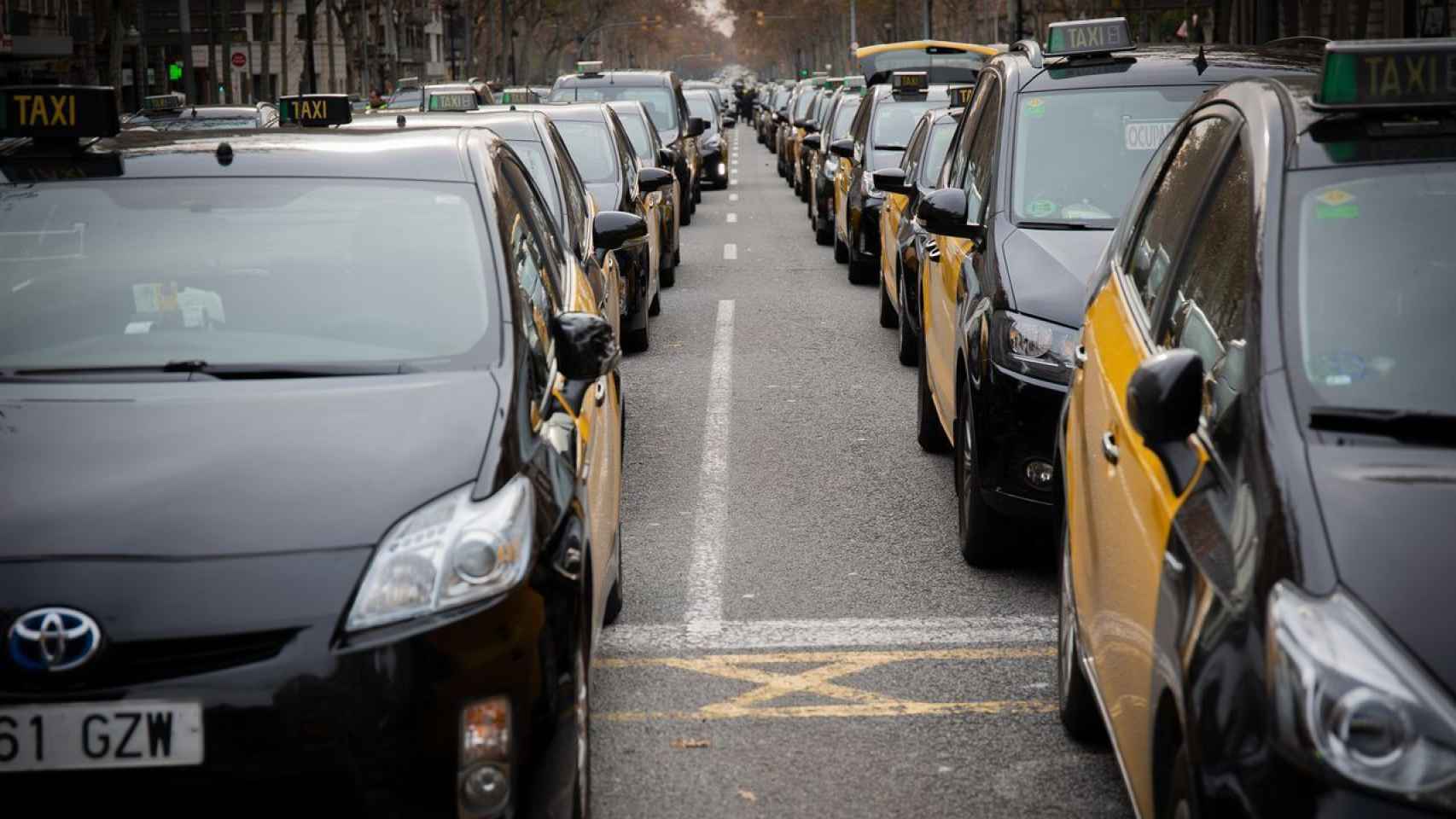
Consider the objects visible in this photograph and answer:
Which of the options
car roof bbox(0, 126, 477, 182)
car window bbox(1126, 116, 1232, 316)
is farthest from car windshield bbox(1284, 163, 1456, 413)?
car roof bbox(0, 126, 477, 182)

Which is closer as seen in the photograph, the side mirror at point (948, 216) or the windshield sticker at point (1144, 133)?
the side mirror at point (948, 216)

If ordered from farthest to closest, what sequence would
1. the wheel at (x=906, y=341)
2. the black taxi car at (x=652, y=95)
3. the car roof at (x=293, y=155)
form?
the black taxi car at (x=652, y=95)
the wheel at (x=906, y=341)
the car roof at (x=293, y=155)

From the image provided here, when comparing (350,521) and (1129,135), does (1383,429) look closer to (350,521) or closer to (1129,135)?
(350,521)

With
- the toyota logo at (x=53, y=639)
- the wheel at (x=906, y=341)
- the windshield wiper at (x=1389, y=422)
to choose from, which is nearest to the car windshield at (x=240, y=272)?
the toyota logo at (x=53, y=639)

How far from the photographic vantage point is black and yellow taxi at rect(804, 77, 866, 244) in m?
21.7

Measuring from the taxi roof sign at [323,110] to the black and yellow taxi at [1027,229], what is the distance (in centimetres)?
227

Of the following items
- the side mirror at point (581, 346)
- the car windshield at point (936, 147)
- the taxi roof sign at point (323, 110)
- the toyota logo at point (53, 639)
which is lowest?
the toyota logo at point (53, 639)

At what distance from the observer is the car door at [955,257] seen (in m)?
8.04

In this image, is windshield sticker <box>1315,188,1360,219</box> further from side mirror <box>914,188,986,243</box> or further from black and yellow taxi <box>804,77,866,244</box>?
black and yellow taxi <box>804,77,866,244</box>

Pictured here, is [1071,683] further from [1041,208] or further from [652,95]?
[652,95]

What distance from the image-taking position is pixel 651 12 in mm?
157625

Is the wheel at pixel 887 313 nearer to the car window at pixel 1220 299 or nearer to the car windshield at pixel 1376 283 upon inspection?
the car window at pixel 1220 299

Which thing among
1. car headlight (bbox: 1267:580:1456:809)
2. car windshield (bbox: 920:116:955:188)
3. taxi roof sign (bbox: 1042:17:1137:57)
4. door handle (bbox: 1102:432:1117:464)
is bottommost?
car headlight (bbox: 1267:580:1456:809)

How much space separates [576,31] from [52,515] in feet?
423
